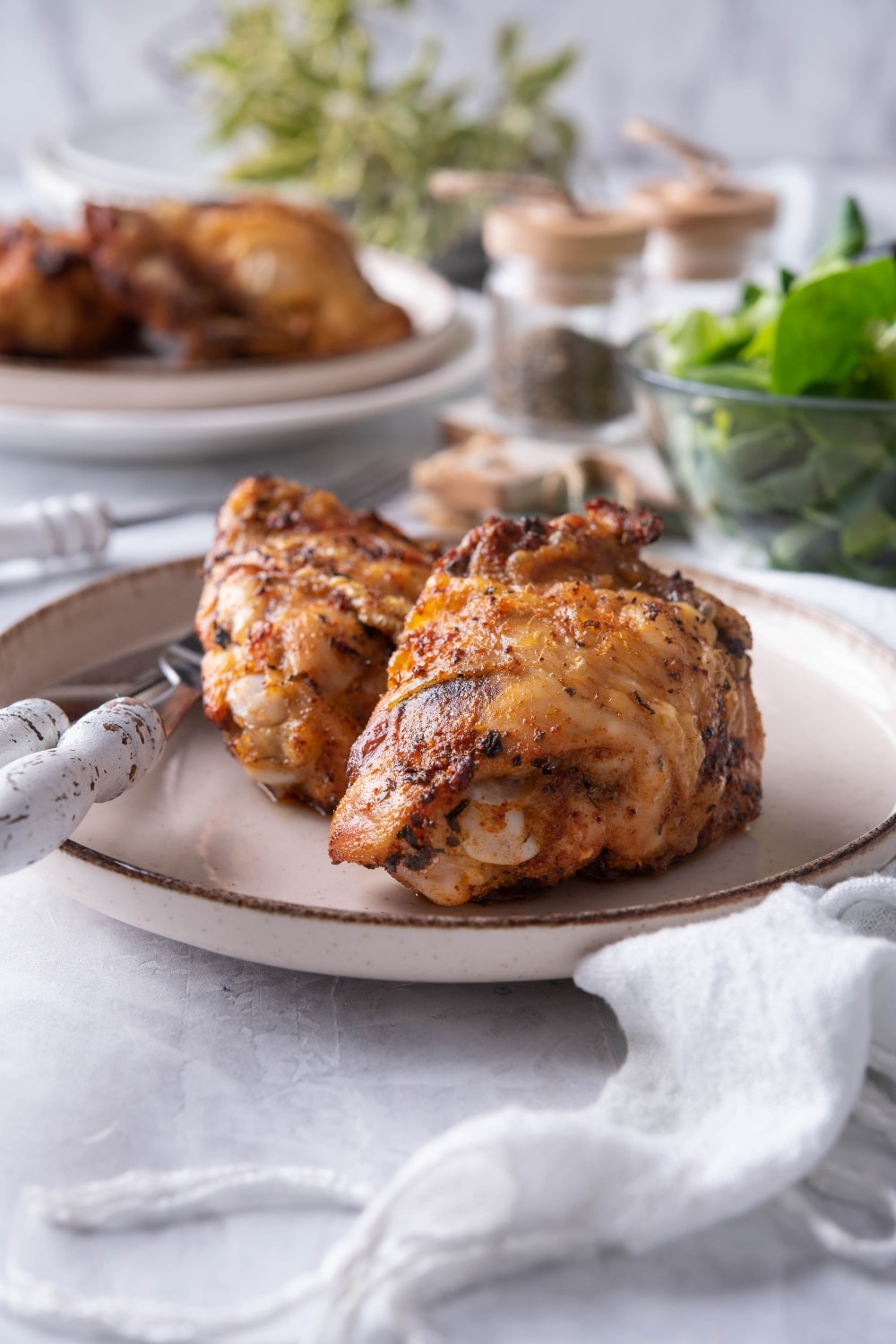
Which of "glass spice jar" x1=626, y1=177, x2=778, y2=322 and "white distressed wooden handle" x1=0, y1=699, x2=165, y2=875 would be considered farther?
"glass spice jar" x1=626, y1=177, x2=778, y2=322

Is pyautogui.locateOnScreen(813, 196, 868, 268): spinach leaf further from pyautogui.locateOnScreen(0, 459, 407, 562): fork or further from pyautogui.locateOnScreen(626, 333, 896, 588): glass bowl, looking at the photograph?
pyautogui.locateOnScreen(0, 459, 407, 562): fork

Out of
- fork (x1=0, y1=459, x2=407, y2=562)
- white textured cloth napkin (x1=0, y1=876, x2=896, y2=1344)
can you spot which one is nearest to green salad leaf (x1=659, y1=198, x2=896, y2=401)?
fork (x1=0, y1=459, x2=407, y2=562)

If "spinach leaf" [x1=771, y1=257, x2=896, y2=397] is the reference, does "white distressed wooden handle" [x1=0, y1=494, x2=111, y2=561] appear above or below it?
below

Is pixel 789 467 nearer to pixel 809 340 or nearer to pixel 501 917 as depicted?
pixel 809 340

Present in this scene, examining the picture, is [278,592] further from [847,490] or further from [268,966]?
[847,490]

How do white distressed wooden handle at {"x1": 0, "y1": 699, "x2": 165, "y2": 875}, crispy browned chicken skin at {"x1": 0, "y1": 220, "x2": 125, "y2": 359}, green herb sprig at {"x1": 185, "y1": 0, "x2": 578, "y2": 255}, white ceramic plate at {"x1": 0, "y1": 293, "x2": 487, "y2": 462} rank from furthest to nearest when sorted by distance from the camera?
1. green herb sprig at {"x1": 185, "y1": 0, "x2": 578, "y2": 255}
2. crispy browned chicken skin at {"x1": 0, "y1": 220, "x2": 125, "y2": 359}
3. white ceramic plate at {"x1": 0, "y1": 293, "x2": 487, "y2": 462}
4. white distressed wooden handle at {"x1": 0, "y1": 699, "x2": 165, "y2": 875}

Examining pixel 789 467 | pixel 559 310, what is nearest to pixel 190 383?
pixel 559 310

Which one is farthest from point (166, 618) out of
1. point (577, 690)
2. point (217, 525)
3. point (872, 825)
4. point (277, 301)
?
point (277, 301)
